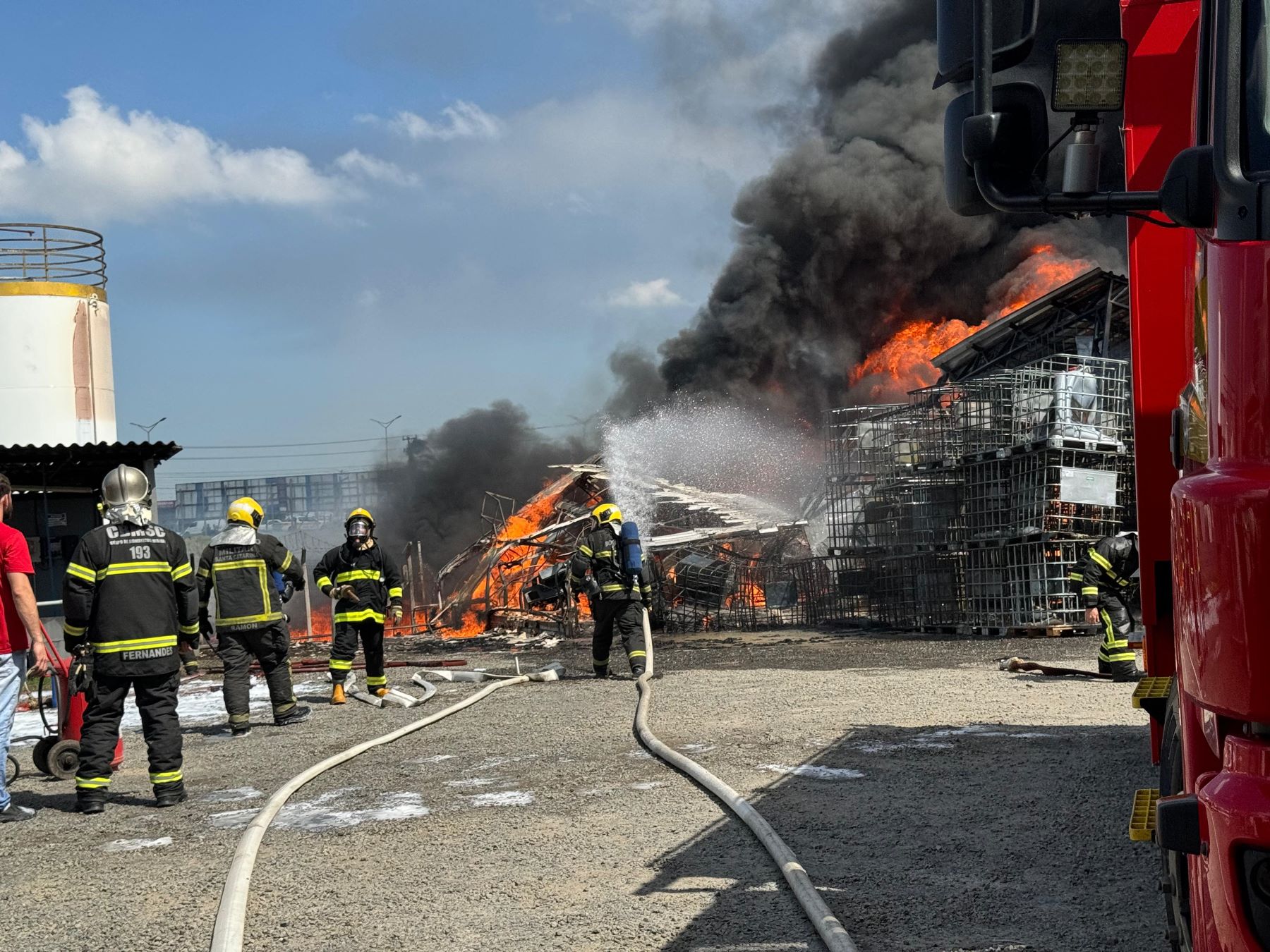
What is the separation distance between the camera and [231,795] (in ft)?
23.1

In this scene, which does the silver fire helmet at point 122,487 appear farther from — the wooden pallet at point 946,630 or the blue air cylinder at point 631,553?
the wooden pallet at point 946,630

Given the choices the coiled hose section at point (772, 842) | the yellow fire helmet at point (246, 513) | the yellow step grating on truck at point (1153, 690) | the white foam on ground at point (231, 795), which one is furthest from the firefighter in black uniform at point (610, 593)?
the yellow step grating on truck at point (1153, 690)

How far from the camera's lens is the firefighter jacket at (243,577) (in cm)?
973

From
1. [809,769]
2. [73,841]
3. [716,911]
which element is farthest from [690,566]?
[716,911]

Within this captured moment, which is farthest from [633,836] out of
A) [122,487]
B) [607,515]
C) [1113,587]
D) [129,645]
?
[607,515]

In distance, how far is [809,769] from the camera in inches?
268

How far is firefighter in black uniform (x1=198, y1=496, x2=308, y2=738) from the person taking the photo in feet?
31.9

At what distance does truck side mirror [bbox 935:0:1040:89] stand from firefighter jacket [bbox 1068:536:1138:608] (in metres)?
7.99

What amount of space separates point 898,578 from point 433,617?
31.4 ft

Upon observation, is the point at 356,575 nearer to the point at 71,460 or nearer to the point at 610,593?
the point at 610,593

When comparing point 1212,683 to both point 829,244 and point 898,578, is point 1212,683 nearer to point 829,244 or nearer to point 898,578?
point 898,578

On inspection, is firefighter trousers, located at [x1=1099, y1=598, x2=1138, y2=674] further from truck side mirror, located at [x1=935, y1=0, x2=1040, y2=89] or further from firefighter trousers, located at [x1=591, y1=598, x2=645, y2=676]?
truck side mirror, located at [x1=935, y1=0, x2=1040, y2=89]

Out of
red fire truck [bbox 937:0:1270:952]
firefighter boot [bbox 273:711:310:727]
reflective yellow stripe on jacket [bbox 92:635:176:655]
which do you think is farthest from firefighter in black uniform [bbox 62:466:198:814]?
red fire truck [bbox 937:0:1270:952]

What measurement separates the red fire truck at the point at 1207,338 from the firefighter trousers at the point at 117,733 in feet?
17.4
